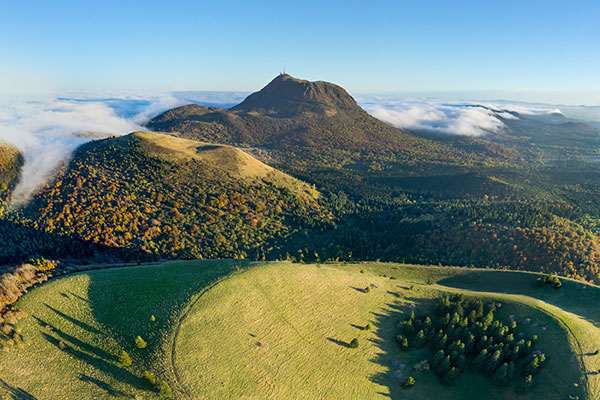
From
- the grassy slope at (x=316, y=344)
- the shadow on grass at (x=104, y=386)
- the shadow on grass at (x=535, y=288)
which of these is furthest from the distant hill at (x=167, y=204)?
the shadow on grass at (x=535, y=288)

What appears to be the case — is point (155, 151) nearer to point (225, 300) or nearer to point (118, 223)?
point (118, 223)

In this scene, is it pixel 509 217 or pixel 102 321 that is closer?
pixel 102 321

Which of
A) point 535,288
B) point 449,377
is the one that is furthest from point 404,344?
point 535,288

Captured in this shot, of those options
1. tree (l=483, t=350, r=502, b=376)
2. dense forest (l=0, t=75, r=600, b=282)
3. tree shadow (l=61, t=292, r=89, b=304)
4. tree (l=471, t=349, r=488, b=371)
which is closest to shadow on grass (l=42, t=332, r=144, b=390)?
tree shadow (l=61, t=292, r=89, b=304)

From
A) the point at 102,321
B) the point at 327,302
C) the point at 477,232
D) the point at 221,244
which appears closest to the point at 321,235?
the point at 221,244

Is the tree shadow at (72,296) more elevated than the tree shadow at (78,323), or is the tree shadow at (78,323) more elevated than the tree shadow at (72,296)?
the tree shadow at (72,296)

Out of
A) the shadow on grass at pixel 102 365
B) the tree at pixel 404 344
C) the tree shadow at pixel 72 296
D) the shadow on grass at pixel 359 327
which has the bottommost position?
the tree at pixel 404 344

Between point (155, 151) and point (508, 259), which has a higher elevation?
point (155, 151)

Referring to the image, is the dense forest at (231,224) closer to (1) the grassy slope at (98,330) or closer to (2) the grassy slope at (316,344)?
(1) the grassy slope at (98,330)
